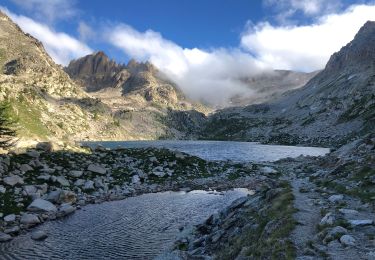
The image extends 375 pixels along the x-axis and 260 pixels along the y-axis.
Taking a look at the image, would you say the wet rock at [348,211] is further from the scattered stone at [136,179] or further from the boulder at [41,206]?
the scattered stone at [136,179]

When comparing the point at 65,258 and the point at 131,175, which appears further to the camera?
the point at 131,175

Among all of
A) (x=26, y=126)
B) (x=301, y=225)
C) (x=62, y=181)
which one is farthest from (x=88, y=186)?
(x=26, y=126)

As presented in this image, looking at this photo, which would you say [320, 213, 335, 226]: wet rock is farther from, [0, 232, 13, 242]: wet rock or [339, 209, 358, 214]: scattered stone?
[0, 232, 13, 242]: wet rock

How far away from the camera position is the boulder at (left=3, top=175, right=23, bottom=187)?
3659 centimetres

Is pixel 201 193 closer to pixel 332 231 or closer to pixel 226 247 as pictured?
pixel 226 247

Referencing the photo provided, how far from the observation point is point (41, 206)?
33688 mm

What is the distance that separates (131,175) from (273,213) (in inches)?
1318

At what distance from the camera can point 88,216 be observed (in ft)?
113

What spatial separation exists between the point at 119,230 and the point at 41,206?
8.94m

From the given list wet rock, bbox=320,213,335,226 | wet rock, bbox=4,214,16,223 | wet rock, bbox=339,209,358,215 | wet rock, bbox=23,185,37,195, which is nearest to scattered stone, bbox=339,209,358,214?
wet rock, bbox=339,209,358,215

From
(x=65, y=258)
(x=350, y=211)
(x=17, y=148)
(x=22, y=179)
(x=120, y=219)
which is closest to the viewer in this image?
(x=350, y=211)

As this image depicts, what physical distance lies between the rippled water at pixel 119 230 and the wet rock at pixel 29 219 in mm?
891

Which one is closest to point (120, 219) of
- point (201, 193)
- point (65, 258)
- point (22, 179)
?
point (65, 258)

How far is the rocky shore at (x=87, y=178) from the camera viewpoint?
33.2m
